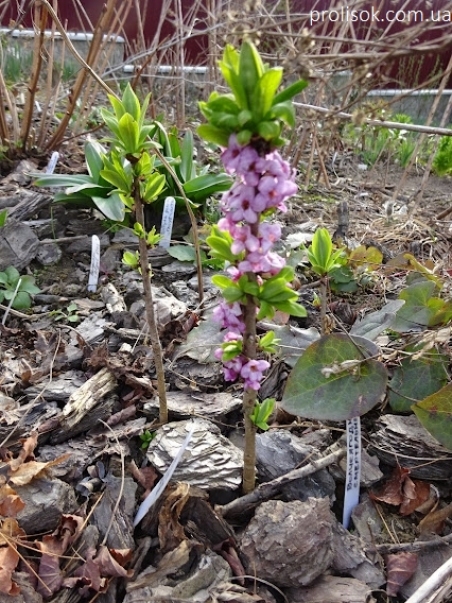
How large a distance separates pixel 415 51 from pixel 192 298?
1150 millimetres

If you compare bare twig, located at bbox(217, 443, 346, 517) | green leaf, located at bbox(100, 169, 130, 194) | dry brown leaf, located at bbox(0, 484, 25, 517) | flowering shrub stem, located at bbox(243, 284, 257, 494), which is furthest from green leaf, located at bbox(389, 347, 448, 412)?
dry brown leaf, located at bbox(0, 484, 25, 517)

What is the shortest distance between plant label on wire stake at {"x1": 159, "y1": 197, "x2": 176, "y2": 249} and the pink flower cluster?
1138mm

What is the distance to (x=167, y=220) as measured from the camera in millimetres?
2014

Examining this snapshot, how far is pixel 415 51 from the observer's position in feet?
2.80

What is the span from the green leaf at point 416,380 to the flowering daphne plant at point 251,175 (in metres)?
0.55

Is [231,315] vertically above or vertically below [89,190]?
above

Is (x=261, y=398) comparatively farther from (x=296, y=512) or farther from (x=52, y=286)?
(x=52, y=286)

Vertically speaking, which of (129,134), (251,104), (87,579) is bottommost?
(87,579)

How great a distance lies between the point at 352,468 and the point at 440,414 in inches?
8.5

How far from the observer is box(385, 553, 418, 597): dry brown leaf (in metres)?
1.08

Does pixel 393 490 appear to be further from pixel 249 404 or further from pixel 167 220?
pixel 167 220

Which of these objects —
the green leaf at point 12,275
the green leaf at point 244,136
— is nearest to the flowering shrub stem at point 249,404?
the green leaf at point 244,136

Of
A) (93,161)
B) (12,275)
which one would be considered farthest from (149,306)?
(93,161)

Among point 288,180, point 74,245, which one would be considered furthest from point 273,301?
point 74,245
